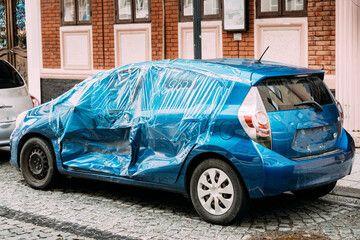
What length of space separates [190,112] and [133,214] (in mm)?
1227

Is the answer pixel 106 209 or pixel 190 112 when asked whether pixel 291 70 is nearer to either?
pixel 190 112

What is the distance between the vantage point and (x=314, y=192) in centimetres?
720

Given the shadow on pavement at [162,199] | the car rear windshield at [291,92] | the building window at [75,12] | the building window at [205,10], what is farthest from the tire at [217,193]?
the building window at [75,12]

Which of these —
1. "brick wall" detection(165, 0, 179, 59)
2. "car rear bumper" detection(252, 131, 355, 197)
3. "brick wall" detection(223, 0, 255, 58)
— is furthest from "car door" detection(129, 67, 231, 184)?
"brick wall" detection(165, 0, 179, 59)

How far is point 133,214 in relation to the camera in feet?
22.2

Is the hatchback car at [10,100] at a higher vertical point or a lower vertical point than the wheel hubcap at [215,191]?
higher

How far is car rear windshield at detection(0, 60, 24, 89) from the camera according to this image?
10281 millimetres

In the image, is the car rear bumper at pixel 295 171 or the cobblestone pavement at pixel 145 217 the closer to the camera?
the car rear bumper at pixel 295 171

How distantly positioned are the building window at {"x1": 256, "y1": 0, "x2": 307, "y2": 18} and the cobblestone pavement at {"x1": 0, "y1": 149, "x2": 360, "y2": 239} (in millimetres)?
5130

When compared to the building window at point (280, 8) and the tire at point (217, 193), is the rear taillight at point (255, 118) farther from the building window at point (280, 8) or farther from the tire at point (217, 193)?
the building window at point (280, 8)

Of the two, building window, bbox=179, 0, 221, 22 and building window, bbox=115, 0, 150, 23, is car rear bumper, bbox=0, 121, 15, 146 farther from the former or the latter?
building window, bbox=115, 0, 150, 23

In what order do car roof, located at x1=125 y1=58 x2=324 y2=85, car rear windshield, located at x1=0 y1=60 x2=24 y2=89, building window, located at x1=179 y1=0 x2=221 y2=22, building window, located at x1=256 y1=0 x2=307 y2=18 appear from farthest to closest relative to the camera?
building window, located at x1=179 y1=0 x2=221 y2=22 < building window, located at x1=256 y1=0 x2=307 y2=18 < car rear windshield, located at x1=0 y1=60 x2=24 y2=89 < car roof, located at x1=125 y1=58 x2=324 y2=85

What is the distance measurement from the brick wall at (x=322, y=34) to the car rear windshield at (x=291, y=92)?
477 cm

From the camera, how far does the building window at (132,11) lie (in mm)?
14203
